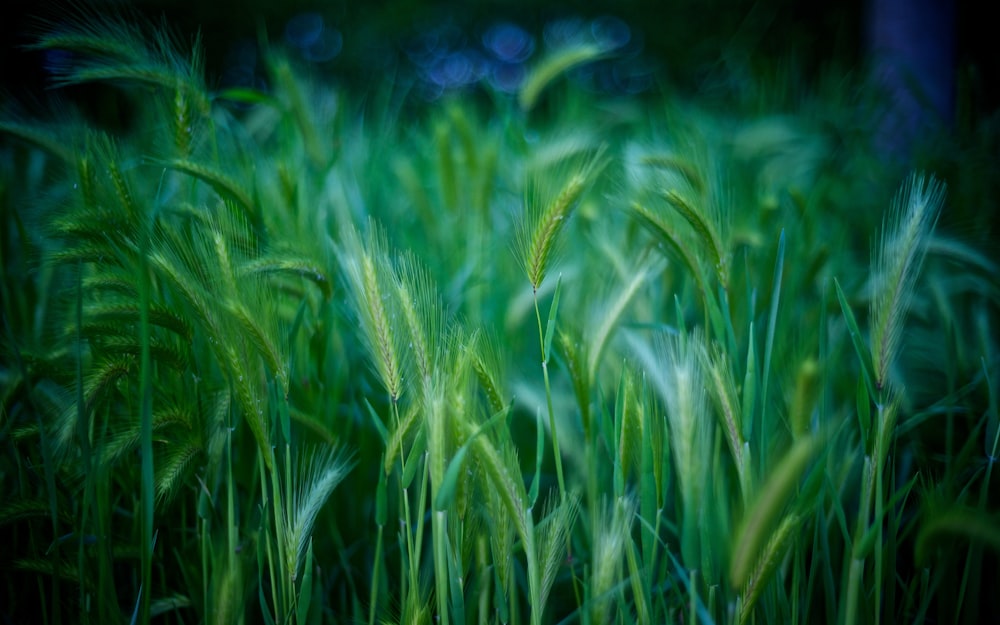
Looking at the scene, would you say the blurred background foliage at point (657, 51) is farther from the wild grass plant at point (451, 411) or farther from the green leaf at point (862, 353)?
the green leaf at point (862, 353)

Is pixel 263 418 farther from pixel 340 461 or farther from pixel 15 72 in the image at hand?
pixel 15 72

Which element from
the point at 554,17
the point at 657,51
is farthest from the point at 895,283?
the point at 554,17

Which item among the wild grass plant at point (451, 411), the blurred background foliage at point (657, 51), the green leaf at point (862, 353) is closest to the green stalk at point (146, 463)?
the wild grass plant at point (451, 411)

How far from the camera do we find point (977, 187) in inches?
73.8

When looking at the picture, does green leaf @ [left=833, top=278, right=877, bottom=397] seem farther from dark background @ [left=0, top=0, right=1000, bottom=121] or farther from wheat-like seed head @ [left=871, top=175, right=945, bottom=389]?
dark background @ [left=0, top=0, right=1000, bottom=121]

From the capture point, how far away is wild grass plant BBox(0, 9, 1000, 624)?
0.84 meters

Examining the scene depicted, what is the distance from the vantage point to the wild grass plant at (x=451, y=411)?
2.75 ft

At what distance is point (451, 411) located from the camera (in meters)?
0.84

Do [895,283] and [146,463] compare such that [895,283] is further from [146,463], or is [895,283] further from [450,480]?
[146,463]

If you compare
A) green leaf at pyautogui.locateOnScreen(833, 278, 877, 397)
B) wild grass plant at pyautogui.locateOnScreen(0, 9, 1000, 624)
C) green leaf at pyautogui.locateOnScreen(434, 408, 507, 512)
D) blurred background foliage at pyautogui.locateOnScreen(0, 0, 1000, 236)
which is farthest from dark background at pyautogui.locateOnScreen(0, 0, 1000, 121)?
green leaf at pyautogui.locateOnScreen(434, 408, 507, 512)

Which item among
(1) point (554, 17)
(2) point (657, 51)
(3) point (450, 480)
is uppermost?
(1) point (554, 17)

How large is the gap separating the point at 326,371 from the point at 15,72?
4.78 m

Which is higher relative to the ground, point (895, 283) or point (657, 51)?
point (657, 51)

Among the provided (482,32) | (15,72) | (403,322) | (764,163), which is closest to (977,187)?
(764,163)
